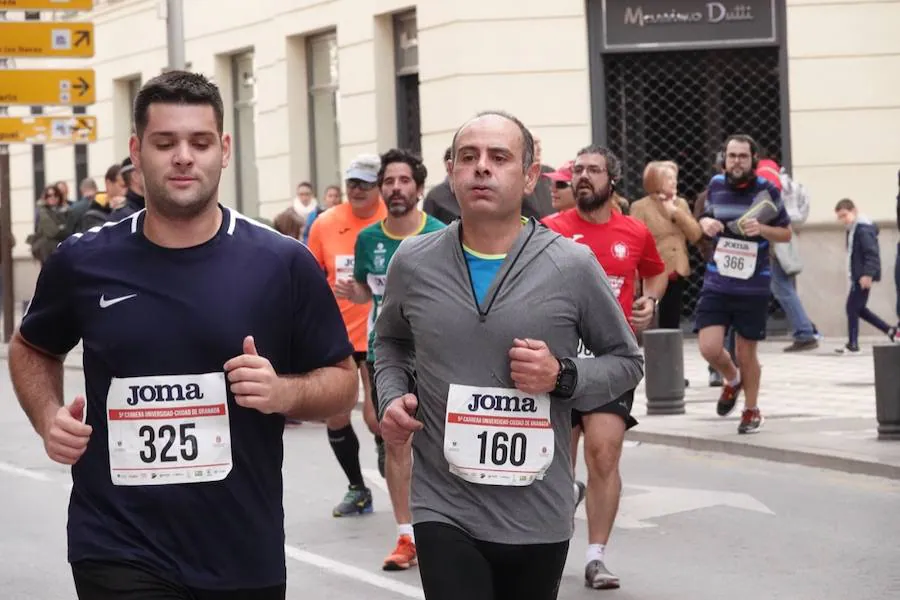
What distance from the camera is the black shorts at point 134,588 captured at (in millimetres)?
4180

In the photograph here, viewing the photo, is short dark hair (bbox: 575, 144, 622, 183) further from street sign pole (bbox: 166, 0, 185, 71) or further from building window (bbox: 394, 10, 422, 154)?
building window (bbox: 394, 10, 422, 154)

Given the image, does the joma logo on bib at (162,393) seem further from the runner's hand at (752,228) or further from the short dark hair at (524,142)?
the runner's hand at (752,228)

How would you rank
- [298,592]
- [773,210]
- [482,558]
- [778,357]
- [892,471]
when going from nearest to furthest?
1. [482,558]
2. [298,592]
3. [892,471]
4. [773,210]
5. [778,357]

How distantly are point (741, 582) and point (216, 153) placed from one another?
4425 mm

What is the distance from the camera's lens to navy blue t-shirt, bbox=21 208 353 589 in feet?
13.9

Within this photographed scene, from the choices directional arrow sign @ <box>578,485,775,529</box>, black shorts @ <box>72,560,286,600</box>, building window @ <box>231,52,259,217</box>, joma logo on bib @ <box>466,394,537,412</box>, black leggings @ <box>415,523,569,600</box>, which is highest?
building window @ <box>231,52,259,217</box>

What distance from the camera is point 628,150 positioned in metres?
21.8

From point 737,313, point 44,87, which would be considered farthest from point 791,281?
point 44,87

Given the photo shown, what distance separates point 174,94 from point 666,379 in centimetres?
1044

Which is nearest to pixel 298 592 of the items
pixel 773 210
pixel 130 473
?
pixel 130 473

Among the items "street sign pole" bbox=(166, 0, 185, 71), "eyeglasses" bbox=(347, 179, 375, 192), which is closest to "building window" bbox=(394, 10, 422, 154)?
"street sign pole" bbox=(166, 0, 185, 71)

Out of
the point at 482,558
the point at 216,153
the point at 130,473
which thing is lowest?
the point at 482,558

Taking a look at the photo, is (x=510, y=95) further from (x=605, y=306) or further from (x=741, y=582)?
(x=605, y=306)

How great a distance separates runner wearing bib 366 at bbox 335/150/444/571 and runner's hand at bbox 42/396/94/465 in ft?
13.8
